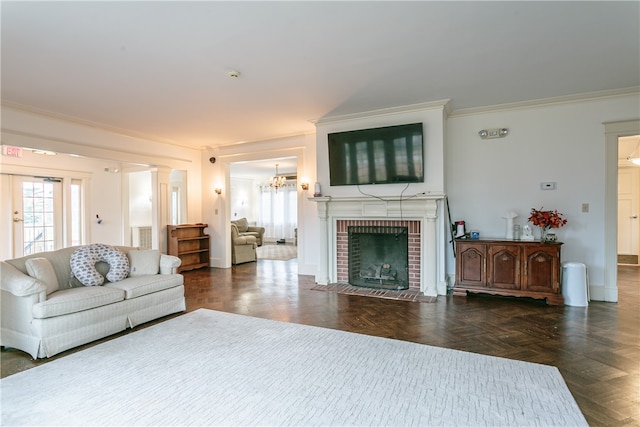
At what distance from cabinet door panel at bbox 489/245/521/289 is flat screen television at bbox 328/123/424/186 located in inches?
53.2

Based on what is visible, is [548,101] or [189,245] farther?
[189,245]

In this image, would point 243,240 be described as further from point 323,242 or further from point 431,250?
point 431,250

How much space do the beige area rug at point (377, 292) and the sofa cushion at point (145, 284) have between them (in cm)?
201

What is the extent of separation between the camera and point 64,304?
2.76 m

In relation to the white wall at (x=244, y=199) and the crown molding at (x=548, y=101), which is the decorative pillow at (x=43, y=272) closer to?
the crown molding at (x=548, y=101)

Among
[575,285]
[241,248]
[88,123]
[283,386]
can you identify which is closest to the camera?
[283,386]

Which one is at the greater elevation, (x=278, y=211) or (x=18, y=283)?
(x=278, y=211)

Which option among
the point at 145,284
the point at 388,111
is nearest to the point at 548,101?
the point at 388,111

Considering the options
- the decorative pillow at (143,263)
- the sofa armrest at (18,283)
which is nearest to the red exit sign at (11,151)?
the decorative pillow at (143,263)

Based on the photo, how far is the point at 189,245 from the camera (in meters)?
6.77

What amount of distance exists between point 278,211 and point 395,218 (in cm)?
781

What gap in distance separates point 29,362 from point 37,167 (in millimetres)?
5193

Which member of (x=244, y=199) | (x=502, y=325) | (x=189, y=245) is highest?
(x=244, y=199)

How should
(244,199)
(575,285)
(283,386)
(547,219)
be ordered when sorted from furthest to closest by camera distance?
1. (244,199)
2. (547,219)
3. (575,285)
4. (283,386)
